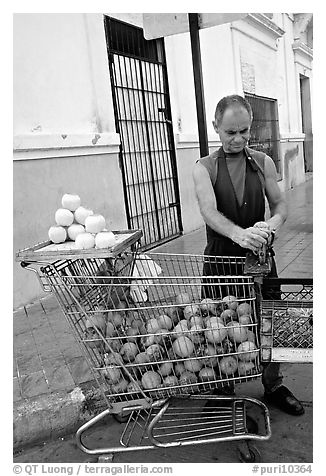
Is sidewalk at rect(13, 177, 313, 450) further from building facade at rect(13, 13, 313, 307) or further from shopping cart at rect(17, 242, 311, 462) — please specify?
shopping cart at rect(17, 242, 311, 462)

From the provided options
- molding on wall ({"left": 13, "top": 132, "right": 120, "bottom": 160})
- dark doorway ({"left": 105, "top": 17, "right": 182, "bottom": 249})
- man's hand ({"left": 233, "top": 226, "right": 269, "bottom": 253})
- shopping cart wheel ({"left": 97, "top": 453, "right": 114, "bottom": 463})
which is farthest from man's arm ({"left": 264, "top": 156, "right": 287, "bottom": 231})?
dark doorway ({"left": 105, "top": 17, "right": 182, "bottom": 249})

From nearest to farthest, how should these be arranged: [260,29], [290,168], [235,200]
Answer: [235,200], [260,29], [290,168]

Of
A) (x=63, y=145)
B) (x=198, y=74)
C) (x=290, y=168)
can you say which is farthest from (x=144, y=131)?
(x=290, y=168)

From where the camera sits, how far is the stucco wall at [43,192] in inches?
175

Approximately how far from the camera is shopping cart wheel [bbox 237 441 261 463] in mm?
2256

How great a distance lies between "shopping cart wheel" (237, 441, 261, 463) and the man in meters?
0.52

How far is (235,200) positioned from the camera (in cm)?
258

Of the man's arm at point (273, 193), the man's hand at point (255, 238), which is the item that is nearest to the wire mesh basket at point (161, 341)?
the man's hand at point (255, 238)

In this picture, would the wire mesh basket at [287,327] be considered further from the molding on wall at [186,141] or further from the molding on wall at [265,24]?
the molding on wall at [265,24]

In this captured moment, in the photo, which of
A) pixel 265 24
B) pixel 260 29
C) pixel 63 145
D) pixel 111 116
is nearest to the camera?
pixel 63 145

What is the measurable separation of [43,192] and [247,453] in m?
3.25

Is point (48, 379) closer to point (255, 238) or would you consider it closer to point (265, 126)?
point (255, 238)

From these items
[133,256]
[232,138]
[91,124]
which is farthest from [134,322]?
[91,124]

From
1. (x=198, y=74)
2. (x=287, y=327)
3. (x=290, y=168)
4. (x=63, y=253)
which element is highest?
(x=198, y=74)
